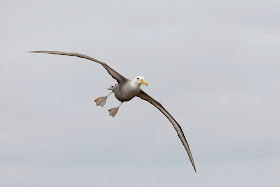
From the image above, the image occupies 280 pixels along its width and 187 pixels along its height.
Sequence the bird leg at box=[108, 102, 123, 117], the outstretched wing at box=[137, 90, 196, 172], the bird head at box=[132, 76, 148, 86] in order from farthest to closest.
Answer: the bird leg at box=[108, 102, 123, 117] < the outstretched wing at box=[137, 90, 196, 172] < the bird head at box=[132, 76, 148, 86]

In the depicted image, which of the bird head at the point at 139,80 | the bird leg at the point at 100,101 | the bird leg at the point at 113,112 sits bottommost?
the bird head at the point at 139,80

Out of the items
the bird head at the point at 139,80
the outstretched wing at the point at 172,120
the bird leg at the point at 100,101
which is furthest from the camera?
the bird leg at the point at 100,101

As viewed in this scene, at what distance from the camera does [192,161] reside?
37.8 m

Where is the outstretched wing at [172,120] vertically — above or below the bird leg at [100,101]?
below

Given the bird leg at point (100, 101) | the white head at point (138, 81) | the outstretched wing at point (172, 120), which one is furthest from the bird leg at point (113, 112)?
the white head at point (138, 81)

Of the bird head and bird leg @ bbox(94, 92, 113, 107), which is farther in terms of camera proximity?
bird leg @ bbox(94, 92, 113, 107)

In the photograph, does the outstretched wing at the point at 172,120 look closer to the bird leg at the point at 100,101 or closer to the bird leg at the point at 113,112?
the bird leg at the point at 113,112

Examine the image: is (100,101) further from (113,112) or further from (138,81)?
(138,81)

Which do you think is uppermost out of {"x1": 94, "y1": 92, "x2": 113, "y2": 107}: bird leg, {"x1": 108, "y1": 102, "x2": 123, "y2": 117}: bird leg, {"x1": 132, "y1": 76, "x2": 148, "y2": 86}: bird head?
{"x1": 94, "y1": 92, "x2": 113, "y2": 107}: bird leg

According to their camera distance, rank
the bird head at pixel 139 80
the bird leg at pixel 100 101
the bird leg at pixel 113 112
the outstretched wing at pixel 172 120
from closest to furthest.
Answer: the bird head at pixel 139 80 < the outstretched wing at pixel 172 120 < the bird leg at pixel 100 101 < the bird leg at pixel 113 112

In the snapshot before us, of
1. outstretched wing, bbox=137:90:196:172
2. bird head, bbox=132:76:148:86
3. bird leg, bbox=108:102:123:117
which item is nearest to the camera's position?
bird head, bbox=132:76:148:86

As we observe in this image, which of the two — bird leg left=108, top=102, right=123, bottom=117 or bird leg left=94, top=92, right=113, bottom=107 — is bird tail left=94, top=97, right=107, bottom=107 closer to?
bird leg left=94, top=92, right=113, bottom=107

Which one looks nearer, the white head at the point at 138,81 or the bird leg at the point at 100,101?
the white head at the point at 138,81

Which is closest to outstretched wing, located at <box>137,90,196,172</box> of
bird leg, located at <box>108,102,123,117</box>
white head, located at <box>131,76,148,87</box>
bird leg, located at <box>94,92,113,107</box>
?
bird leg, located at <box>108,102,123,117</box>
